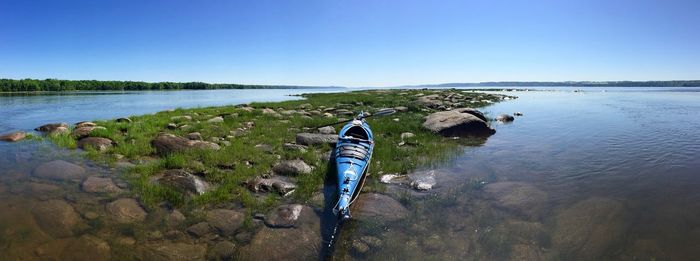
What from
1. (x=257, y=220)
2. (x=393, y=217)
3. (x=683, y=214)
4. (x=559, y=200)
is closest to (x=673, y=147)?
(x=683, y=214)

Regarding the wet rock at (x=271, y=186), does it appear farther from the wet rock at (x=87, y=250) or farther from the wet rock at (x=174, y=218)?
the wet rock at (x=87, y=250)

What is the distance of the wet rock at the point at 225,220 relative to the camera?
739 cm

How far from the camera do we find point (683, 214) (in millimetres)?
8516

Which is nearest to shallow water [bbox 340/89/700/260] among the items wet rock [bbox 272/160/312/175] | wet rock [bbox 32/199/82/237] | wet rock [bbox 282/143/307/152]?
wet rock [bbox 272/160/312/175]

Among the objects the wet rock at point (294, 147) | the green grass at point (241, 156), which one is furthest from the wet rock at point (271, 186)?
the wet rock at point (294, 147)

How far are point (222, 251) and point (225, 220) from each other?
1.32 metres

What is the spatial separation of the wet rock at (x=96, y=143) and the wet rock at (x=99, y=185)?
4.54 m

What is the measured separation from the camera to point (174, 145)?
13.9 meters

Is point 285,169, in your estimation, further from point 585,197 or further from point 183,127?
point 183,127

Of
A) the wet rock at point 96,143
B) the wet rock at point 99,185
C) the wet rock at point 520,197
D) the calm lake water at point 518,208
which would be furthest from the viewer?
the wet rock at point 96,143

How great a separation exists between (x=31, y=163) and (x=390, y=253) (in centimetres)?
1351

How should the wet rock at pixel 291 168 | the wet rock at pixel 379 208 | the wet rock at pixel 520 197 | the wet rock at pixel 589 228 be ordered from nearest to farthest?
1. the wet rock at pixel 589 228
2. the wet rock at pixel 379 208
3. the wet rock at pixel 520 197
4. the wet rock at pixel 291 168

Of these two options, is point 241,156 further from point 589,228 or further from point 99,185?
point 589,228

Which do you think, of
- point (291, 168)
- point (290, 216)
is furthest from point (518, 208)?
point (291, 168)
